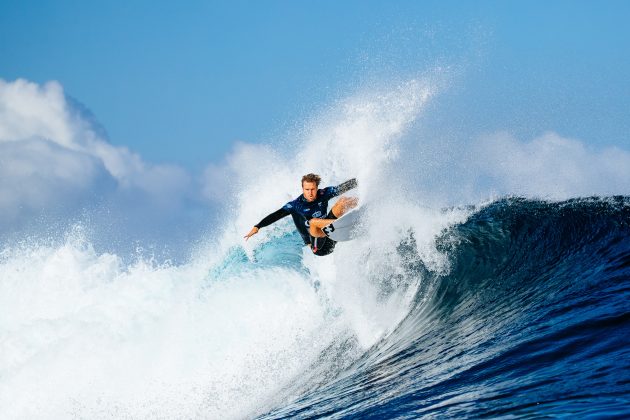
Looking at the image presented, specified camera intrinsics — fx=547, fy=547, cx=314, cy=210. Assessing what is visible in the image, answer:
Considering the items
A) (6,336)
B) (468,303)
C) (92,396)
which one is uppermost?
(6,336)

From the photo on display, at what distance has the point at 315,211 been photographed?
812 centimetres

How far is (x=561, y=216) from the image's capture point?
30.7 feet

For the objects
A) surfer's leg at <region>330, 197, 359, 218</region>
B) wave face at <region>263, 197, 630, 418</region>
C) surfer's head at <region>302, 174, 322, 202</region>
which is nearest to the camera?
wave face at <region>263, 197, 630, 418</region>

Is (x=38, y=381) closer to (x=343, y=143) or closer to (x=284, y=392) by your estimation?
(x=284, y=392)

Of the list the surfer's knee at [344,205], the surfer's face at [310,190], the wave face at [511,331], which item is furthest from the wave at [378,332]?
the surfer's face at [310,190]

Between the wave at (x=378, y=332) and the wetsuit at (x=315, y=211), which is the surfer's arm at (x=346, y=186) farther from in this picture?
the wave at (x=378, y=332)

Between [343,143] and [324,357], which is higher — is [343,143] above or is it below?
above

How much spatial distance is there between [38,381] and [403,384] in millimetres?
6597

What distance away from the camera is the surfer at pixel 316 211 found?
7910 mm

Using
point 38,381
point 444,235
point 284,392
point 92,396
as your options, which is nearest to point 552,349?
point 284,392

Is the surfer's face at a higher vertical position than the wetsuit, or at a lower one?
higher

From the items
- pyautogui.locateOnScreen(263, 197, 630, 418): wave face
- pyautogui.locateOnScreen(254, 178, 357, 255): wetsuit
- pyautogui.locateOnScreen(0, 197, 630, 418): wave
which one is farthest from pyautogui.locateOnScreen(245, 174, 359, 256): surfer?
pyautogui.locateOnScreen(263, 197, 630, 418): wave face

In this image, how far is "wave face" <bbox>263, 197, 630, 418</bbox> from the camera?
11.3 feet

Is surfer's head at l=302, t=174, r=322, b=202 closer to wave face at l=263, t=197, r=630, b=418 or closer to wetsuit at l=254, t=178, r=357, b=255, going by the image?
wetsuit at l=254, t=178, r=357, b=255
